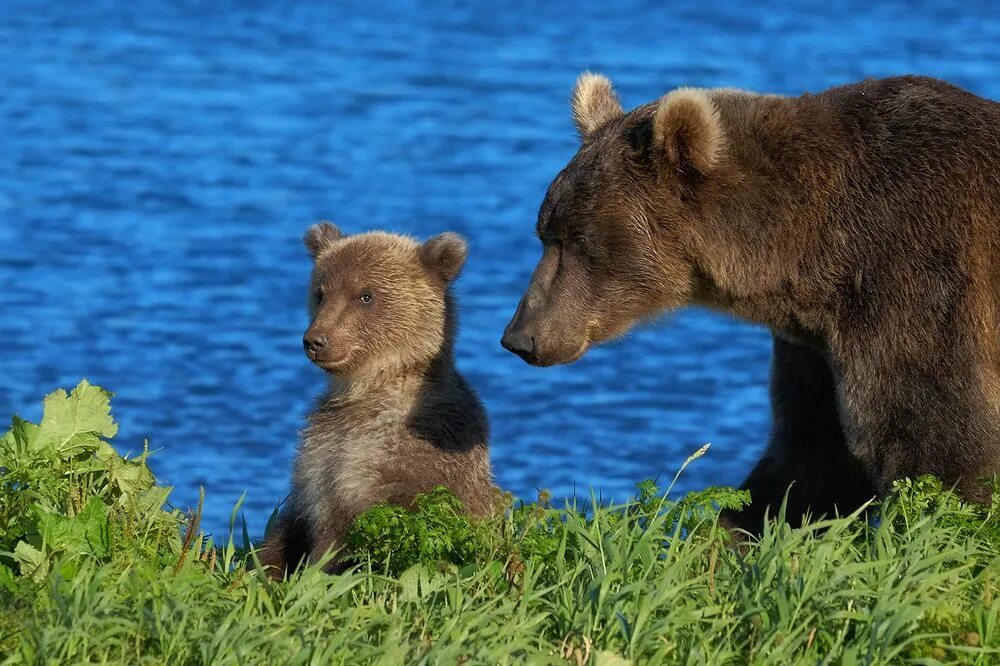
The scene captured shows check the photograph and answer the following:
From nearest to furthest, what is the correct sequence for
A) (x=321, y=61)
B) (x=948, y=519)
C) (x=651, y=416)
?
(x=948, y=519) < (x=651, y=416) < (x=321, y=61)

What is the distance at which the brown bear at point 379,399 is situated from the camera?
6969 mm

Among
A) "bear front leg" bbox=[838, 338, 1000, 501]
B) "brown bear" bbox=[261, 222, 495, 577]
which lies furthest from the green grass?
"brown bear" bbox=[261, 222, 495, 577]

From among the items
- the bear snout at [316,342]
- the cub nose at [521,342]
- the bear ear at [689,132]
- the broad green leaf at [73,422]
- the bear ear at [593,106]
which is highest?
the bear ear at [593,106]

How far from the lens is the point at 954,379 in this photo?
20.9ft

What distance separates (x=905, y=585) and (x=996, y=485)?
2.99 ft

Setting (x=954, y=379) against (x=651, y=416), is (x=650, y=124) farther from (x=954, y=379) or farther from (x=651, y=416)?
(x=651, y=416)

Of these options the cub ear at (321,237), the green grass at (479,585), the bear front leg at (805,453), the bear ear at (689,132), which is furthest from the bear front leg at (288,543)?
the bear ear at (689,132)

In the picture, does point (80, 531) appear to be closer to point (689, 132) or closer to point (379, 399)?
point (379, 399)

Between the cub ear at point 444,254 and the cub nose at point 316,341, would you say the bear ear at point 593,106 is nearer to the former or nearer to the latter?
the cub ear at point 444,254

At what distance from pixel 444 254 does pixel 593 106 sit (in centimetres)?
96

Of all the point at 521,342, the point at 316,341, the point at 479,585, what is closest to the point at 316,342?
the point at 316,341

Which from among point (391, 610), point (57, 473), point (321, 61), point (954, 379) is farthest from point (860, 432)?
point (321, 61)

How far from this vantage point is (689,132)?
659 centimetres

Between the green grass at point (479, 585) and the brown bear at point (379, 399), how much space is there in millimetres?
666
